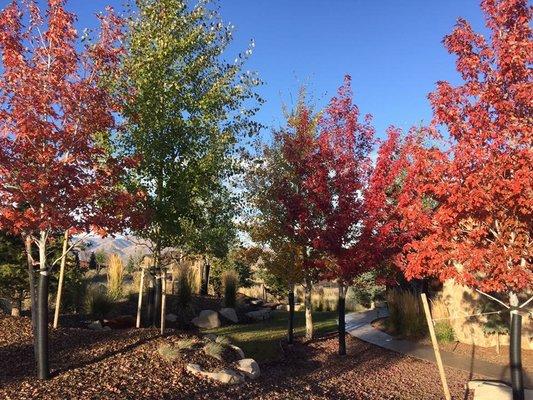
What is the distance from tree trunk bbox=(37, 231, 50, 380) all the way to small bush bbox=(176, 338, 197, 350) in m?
2.40

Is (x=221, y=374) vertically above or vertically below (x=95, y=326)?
above

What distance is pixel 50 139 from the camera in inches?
272

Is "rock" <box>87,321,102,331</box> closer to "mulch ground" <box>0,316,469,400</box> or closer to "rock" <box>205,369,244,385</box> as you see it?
"mulch ground" <box>0,316,469,400</box>

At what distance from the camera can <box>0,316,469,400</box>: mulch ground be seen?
654cm

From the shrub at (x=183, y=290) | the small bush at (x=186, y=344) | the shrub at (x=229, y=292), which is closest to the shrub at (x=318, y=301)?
the shrub at (x=229, y=292)

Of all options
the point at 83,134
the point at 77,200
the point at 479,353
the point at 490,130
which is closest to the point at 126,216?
the point at 77,200

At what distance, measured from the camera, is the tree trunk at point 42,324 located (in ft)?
22.3

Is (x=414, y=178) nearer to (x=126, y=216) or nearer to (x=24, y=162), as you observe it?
(x=126, y=216)

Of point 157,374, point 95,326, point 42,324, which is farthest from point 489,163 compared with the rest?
point 95,326

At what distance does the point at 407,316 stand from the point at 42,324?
10.2 meters

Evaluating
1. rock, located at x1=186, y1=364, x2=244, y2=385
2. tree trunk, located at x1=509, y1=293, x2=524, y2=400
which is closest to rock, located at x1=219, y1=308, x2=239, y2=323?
rock, located at x1=186, y1=364, x2=244, y2=385

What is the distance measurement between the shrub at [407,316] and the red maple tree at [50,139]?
9256mm

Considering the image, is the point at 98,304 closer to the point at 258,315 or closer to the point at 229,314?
the point at 229,314

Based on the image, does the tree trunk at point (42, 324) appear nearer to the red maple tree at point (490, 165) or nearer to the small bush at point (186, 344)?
the small bush at point (186, 344)
